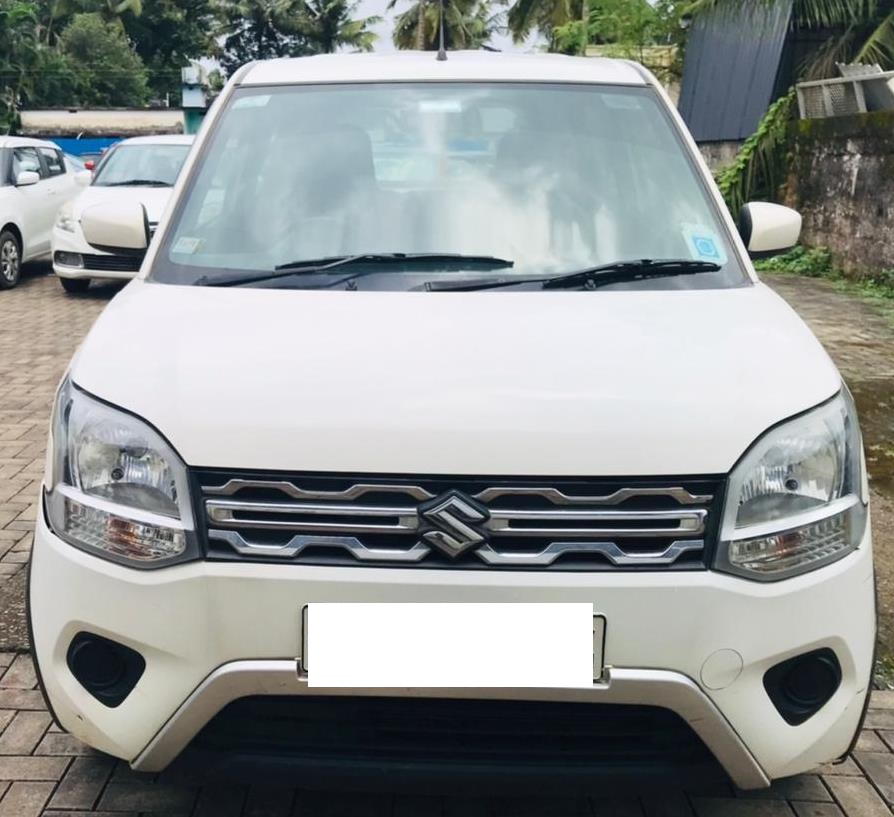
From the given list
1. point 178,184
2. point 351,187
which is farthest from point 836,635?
point 178,184

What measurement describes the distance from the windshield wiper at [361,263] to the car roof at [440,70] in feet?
2.67

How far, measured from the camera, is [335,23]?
51688 mm

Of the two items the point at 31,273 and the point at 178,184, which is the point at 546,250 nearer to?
the point at 178,184

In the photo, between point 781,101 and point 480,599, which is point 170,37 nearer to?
point 781,101

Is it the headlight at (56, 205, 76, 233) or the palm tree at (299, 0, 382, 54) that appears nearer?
the headlight at (56, 205, 76, 233)

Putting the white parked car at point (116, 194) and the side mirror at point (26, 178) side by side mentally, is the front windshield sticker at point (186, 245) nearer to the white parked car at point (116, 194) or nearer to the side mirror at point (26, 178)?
the white parked car at point (116, 194)

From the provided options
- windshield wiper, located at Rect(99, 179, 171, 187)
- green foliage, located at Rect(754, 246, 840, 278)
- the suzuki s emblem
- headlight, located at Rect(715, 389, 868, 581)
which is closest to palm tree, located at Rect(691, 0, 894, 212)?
green foliage, located at Rect(754, 246, 840, 278)

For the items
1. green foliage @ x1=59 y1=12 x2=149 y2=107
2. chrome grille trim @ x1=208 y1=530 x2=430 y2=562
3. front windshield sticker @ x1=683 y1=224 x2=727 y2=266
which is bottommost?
green foliage @ x1=59 y1=12 x2=149 y2=107

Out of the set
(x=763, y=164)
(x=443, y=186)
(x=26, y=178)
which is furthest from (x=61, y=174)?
(x=443, y=186)

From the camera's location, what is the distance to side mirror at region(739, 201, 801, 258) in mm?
3389

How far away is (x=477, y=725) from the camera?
2125 mm

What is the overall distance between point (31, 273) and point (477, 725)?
12.0m

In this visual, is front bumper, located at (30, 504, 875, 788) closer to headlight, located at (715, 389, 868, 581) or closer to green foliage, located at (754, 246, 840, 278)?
headlight, located at (715, 389, 868, 581)

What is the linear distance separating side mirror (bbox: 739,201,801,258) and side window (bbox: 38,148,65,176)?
10820 millimetres
